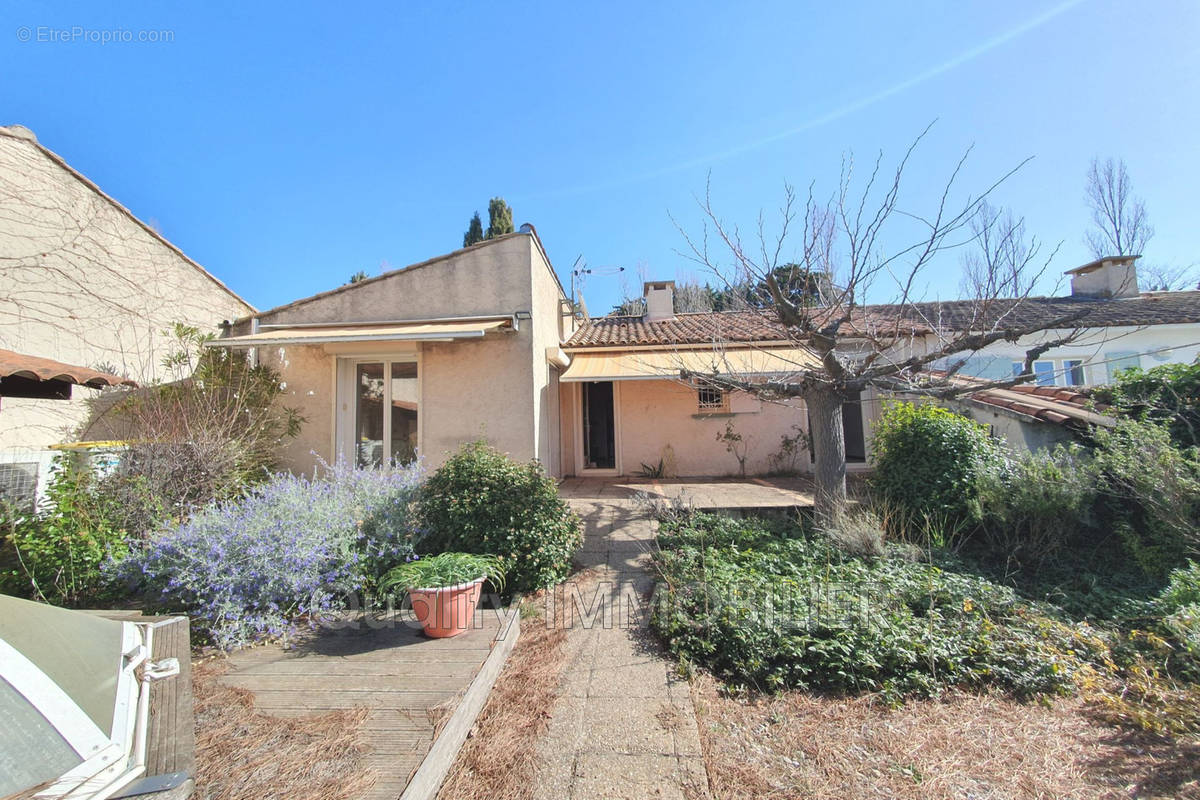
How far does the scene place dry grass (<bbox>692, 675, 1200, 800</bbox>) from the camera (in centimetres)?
375

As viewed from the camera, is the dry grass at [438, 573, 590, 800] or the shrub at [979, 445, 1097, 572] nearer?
the dry grass at [438, 573, 590, 800]

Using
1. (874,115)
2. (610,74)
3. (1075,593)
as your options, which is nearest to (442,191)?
(610,74)

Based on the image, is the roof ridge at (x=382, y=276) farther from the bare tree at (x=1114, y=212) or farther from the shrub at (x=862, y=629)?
the bare tree at (x=1114, y=212)

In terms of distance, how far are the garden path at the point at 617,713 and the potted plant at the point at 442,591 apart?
1393 millimetres

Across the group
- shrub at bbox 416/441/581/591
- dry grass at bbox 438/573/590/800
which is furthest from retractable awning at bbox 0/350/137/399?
dry grass at bbox 438/573/590/800

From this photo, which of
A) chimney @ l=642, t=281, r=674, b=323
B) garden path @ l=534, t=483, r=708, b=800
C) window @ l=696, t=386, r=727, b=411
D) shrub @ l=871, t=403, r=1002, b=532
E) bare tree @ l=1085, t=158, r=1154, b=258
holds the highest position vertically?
bare tree @ l=1085, t=158, r=1154, b=258

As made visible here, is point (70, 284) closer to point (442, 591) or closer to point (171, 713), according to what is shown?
point (442, 591)

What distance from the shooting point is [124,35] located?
9961mm

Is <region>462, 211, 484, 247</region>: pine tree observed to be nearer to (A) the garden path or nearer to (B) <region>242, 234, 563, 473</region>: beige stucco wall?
(B) <region>242, 234, 563, 473</region>: beige stucco wall

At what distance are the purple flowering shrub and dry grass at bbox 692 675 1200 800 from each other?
15.9 feet

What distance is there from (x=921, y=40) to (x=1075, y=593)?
10493mm

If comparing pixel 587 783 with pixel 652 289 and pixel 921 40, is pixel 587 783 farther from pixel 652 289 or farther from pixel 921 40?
pixel 652 289

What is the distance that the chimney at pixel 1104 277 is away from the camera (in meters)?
21.4

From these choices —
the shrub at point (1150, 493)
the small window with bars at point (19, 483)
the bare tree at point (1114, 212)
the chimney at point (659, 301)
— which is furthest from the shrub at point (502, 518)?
the bare tree at point (1114, 212)
